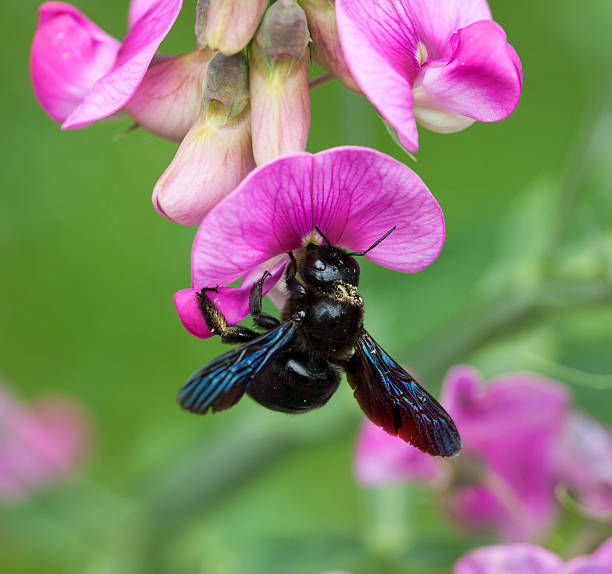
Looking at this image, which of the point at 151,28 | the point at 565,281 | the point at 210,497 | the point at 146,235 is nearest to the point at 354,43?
the point at 151,28

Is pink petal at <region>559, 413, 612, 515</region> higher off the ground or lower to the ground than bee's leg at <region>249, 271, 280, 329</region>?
lower

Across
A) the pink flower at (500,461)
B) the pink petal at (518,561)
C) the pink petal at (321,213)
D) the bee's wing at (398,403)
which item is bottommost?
the pink flower at (500,461)

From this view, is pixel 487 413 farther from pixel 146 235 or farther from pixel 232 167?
pixel 146 235

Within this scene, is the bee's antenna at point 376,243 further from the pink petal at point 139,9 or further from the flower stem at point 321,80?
the pink petal at point 139,9

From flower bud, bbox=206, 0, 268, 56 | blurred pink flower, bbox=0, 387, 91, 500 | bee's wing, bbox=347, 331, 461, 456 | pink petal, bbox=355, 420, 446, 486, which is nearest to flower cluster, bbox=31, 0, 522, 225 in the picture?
flower bud, bbox=206, 0, 268, 56

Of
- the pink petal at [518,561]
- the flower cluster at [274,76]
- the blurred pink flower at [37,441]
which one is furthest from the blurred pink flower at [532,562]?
the blurred pink flower at [37,441]

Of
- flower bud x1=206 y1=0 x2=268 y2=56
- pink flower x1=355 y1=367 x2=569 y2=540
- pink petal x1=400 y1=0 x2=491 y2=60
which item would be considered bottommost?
pink flower x1=355 y1=367 x2=569 y2=540

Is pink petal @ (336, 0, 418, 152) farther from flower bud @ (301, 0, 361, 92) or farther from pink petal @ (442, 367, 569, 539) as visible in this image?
pink petal @ (442, 367, 569, 539)
